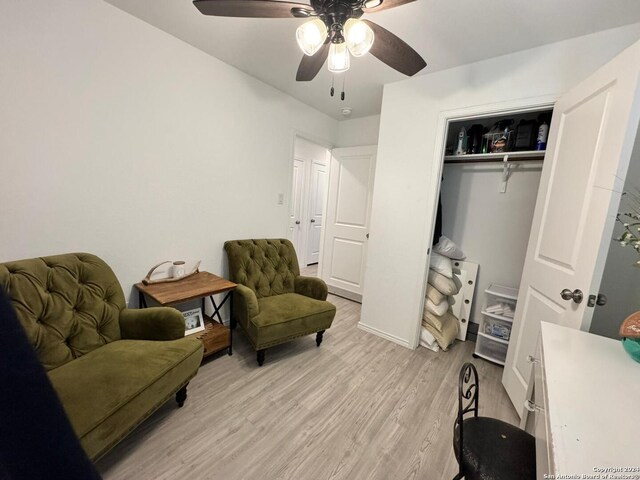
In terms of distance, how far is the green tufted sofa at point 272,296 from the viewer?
1.95 metres

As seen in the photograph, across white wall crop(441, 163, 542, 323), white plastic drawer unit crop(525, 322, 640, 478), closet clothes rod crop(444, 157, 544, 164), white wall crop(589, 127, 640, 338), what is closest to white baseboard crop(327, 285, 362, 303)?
white wall crop(441, 163, 542, 323)

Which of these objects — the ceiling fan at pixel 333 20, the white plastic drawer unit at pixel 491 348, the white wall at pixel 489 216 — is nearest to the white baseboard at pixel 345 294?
the white wall at pixel 489 216

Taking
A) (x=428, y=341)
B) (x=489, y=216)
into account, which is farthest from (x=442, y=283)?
(x=489, y=216)

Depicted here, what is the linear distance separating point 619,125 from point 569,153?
36 cm

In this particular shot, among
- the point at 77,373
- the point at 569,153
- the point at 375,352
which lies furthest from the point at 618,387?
the point at 77,373

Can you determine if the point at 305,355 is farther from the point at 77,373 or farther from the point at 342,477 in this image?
the point at 77,373

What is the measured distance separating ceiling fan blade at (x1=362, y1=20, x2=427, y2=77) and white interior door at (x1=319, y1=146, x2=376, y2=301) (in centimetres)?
179

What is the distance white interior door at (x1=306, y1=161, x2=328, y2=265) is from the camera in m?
4.87

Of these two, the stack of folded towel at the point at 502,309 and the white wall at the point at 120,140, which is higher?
the white wall at the point at 120,140

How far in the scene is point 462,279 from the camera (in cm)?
262

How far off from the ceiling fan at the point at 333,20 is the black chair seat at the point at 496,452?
1644 mm

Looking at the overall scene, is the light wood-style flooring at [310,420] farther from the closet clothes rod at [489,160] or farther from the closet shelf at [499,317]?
the closet clothes rod at [489,160]

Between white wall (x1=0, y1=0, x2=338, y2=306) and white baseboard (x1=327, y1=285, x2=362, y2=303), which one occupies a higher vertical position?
white wall (x1=0, y1=0, x2=338, y2=306)

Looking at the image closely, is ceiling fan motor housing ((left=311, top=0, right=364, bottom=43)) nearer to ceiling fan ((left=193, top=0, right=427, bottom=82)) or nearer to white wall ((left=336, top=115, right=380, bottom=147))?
ceiling fan ((left=193, top=0, right=427, bottom=82))
